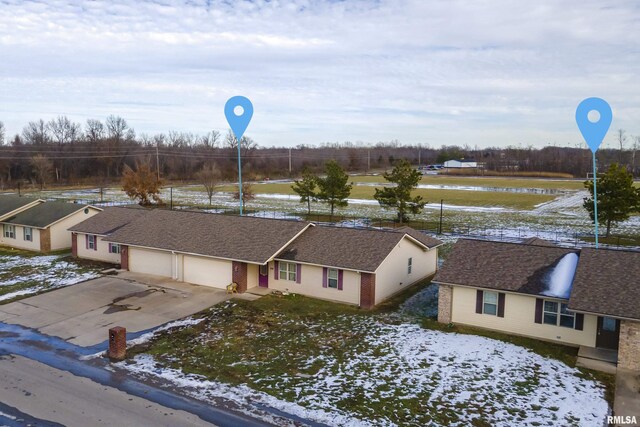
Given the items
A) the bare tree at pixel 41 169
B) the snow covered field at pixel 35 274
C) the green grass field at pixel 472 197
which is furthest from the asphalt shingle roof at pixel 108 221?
the bare tree at pixel 41 169

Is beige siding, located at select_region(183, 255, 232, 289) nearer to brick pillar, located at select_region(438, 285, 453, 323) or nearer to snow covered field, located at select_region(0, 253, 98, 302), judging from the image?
snow covered field, located at select_region(0, 253, 98, 302)

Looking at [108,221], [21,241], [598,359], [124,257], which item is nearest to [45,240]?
[21,241]

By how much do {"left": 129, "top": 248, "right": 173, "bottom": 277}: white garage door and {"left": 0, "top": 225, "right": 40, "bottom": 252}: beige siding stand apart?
38.8 ft

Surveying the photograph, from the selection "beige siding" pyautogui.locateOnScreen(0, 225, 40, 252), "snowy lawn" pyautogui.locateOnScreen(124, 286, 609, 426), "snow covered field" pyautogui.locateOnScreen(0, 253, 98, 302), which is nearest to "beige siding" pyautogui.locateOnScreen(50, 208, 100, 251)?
"beige siding" pyautogui.locateOnScreen(0, 225, 40, 252)

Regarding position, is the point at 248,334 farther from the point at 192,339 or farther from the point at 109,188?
the point at 109,188

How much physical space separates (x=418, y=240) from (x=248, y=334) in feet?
39.5

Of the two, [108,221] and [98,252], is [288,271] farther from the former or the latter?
[108,221]


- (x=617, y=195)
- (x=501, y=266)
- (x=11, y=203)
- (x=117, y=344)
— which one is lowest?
(x=117, y=344)

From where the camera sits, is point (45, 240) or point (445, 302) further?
point (45, 240)

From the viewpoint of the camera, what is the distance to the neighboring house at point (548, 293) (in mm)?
18375

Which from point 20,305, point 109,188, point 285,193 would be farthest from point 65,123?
point 20,305

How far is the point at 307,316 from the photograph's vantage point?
2306cm

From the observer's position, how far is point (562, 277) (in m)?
20.8

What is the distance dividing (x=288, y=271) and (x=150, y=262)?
8995 millimetres
